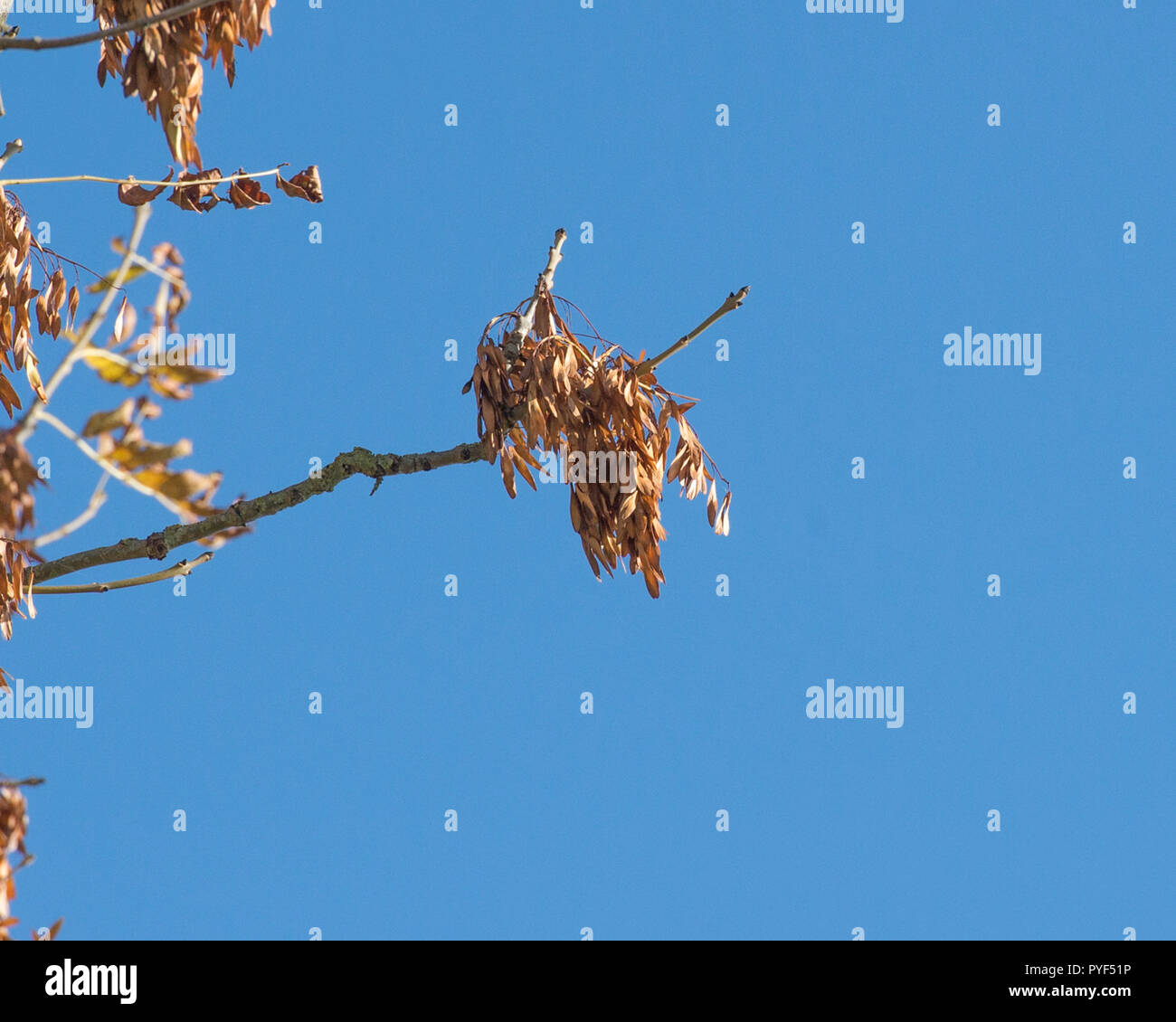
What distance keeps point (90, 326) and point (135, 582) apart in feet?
2.86

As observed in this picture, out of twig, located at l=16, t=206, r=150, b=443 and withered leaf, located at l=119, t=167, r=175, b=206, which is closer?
twig, located at l=16, t=206, r=150, b=443

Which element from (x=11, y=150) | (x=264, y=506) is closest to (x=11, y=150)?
(x=11, y=150)

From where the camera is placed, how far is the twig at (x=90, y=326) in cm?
274

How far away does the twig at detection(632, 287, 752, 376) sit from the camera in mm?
3621

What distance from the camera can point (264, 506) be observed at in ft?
13.1

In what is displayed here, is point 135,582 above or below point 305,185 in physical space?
below

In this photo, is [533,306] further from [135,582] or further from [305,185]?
[135,582]

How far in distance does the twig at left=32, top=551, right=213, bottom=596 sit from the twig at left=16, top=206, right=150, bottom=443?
0.57 m

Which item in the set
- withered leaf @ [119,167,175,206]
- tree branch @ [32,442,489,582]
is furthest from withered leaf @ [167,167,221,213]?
tree branch @ [32,442,489,582]

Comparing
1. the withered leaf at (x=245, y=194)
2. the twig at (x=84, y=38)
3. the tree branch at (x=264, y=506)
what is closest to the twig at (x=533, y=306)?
the tree branch at (x=264, y=506)

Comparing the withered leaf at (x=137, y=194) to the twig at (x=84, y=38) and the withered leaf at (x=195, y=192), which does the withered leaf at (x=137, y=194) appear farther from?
the twig at (x=84, y=38)

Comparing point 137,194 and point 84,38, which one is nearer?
point 84,38

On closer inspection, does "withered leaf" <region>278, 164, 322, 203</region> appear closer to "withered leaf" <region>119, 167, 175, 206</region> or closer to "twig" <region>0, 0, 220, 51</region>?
"withered leaf" <region>119, 167, 175, 206</region>

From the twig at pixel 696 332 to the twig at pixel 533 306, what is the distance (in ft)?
1.28
